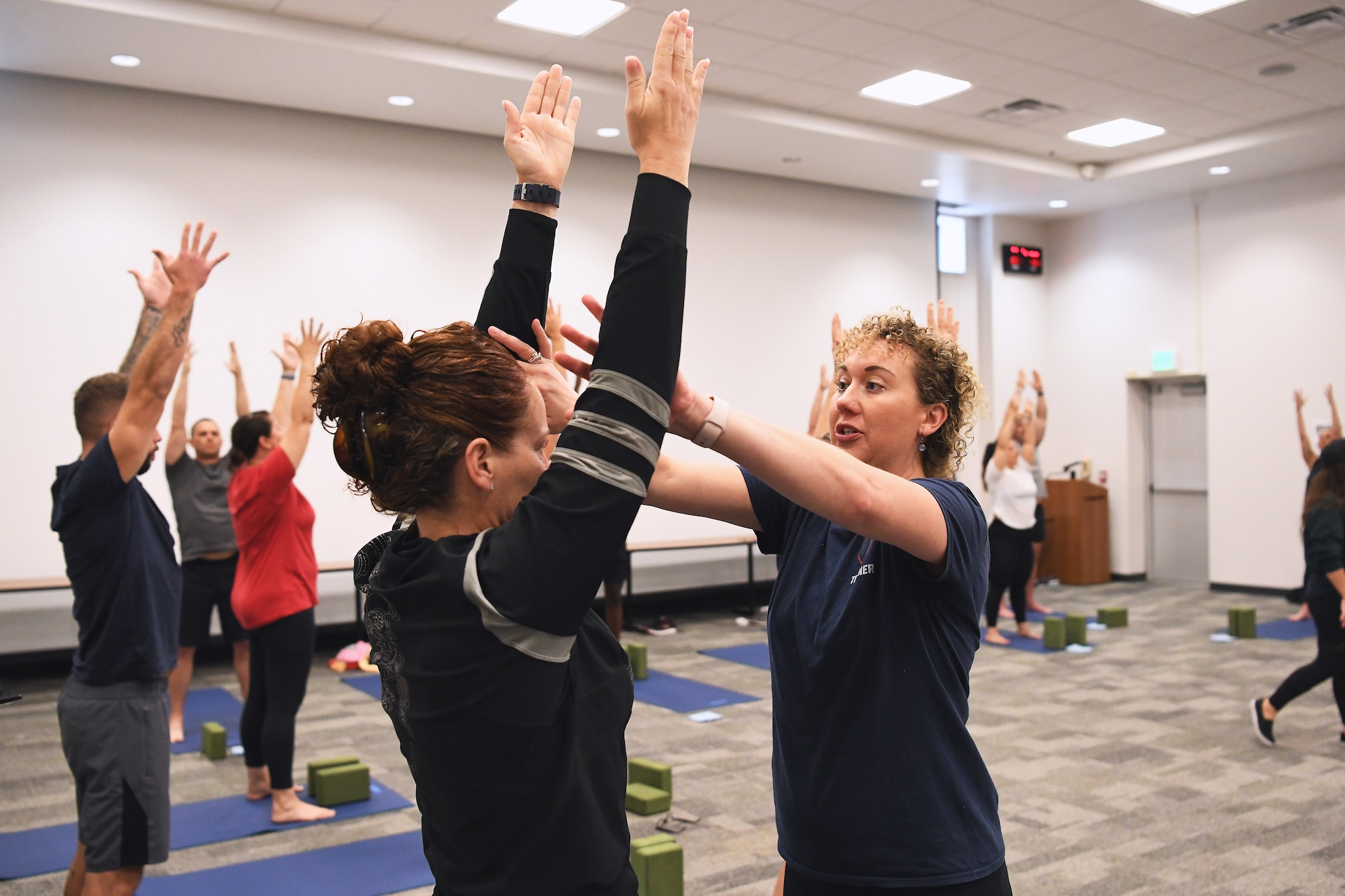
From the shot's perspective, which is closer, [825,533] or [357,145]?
[825,533]

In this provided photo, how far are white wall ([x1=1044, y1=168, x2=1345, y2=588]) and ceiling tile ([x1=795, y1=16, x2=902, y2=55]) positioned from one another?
18.0 ft

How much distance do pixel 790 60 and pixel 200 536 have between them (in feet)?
15.8

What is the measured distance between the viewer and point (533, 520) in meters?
1.03

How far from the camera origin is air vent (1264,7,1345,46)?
6461 millimetres

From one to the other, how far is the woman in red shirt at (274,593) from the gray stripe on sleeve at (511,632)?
297cm

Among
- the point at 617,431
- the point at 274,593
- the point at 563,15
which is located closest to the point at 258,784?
the point at 274,593

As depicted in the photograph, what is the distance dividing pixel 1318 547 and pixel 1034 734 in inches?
63.0

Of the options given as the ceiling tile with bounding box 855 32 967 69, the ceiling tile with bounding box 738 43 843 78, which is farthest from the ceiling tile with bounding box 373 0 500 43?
the ceiling tile with bounding box 855 32 967 69

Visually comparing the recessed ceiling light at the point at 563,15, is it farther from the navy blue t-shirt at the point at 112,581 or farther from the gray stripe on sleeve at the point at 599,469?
the gray stripe on sleeve at the point at 599,469

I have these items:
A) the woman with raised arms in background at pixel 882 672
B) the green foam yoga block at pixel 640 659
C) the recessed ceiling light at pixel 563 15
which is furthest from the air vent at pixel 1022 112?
the woman with raised arms in background at pixel 882 672

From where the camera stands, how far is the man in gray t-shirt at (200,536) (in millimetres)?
5586

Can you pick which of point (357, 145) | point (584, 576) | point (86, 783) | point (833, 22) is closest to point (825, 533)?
point (584, 576)

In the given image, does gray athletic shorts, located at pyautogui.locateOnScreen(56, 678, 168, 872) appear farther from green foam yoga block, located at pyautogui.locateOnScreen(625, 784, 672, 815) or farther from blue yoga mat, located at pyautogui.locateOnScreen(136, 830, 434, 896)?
green foam yoga block, located at pyautogui.locateOnScreen(625, 784, 672, 815)

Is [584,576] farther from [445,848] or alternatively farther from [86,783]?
[86,783]
